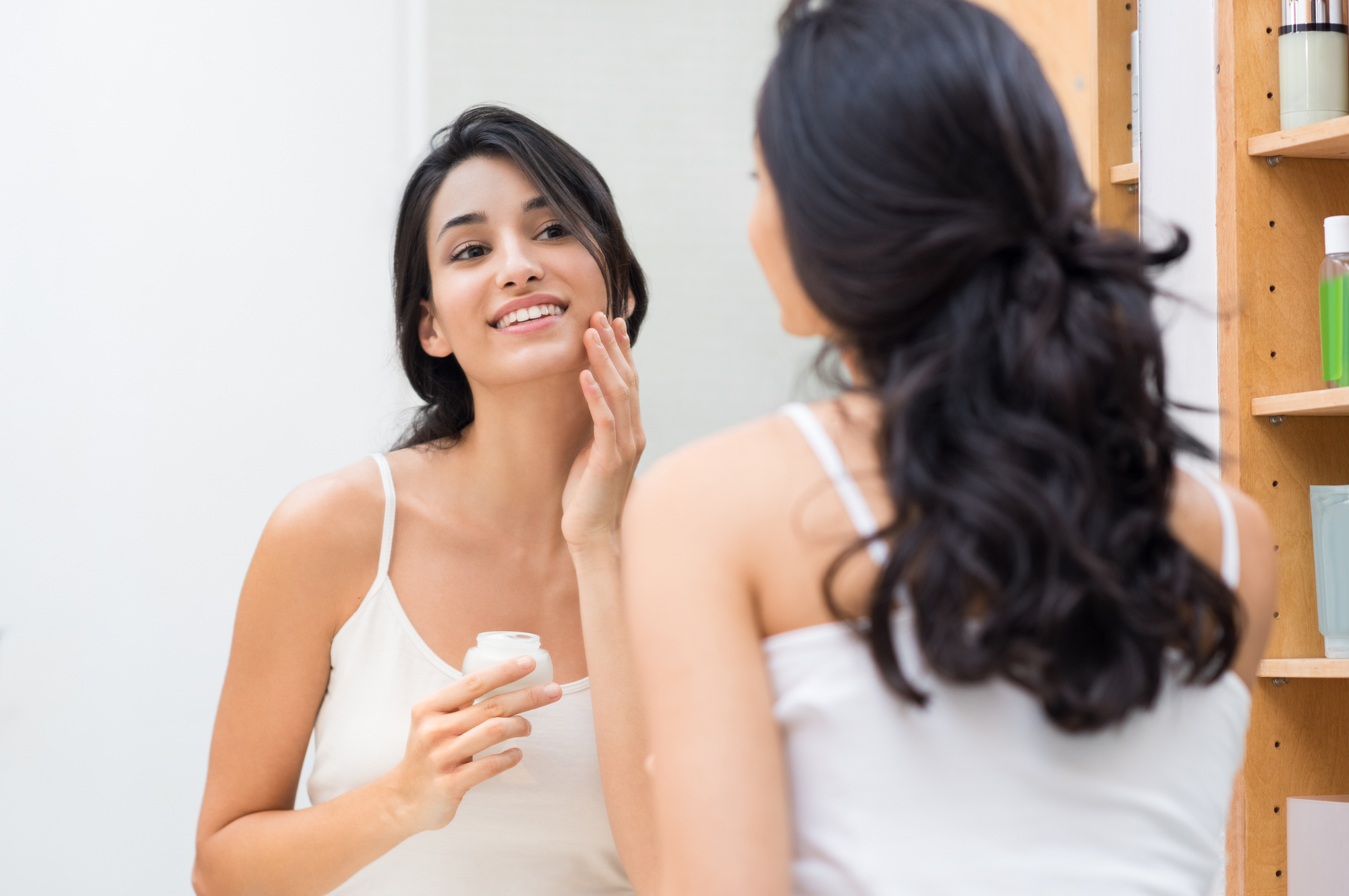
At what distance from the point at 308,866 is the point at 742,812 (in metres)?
0.75

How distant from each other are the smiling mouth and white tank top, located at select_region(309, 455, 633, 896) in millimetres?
313

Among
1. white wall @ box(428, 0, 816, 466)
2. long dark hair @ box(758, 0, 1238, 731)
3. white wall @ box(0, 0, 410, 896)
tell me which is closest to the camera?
long dark hair @ box(758, 0, 1238, 731)

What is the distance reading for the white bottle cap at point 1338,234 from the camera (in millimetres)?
1306

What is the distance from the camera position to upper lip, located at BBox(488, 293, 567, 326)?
1220mm

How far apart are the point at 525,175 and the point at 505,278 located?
0.43 feet

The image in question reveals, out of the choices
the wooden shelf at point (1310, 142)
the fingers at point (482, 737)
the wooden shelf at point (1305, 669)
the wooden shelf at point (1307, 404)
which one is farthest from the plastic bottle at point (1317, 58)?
the fingers at point (482, 737)

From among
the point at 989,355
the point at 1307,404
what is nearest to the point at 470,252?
the point at 989,355

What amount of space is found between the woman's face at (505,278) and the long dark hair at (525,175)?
1 cm

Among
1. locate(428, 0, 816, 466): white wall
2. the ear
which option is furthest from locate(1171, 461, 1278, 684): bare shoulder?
locate(428, 0, 816, 466): white wall

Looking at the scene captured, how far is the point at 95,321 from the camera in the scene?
6.17ft

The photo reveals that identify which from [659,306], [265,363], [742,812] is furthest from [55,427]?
Answer: [742,812]

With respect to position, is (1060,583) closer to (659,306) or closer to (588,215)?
(588,215)

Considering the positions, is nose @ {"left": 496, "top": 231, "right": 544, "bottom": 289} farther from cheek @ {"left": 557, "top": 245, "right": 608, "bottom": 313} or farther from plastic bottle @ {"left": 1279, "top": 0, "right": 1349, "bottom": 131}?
plastic bottle @ {"left": 1279, "top": 0, "right": 1349, "bottom": 131}

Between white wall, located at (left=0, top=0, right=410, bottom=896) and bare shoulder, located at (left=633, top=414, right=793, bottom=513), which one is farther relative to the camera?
white wall, located at (left=0, top=0, right=410, bottom=896)
